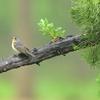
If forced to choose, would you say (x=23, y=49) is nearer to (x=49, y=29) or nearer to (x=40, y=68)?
(x=49, y=29)

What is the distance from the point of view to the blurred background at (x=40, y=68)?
5945 millimetres

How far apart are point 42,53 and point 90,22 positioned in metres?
0.76

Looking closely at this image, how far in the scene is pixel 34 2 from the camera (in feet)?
22.0

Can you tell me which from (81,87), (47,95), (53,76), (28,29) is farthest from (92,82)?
(28,29)

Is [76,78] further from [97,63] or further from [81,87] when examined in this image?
[97,63]

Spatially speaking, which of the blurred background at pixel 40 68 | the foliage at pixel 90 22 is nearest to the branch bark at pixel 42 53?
the foliage at pixel 90 22

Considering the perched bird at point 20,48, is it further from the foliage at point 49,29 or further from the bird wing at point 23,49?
the foliage at point 49,29

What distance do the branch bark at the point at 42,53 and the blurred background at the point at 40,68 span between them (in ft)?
11.6

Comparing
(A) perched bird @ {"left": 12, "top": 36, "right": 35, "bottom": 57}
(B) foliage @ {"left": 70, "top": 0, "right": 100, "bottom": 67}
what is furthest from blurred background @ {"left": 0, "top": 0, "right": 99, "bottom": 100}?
A: (B) foliage @ {"left": 70, "top": 0, "right": 100, "bottom": 67}

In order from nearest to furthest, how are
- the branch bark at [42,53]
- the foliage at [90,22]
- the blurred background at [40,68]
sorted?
the foliage at [90,22], the branch bark at [42,53], the blurred background at [40,68]

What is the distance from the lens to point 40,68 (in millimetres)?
8164

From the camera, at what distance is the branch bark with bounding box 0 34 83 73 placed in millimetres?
1946

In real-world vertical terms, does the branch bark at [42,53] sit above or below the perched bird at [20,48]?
below

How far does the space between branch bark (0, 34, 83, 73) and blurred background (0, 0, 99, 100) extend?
353 cm
